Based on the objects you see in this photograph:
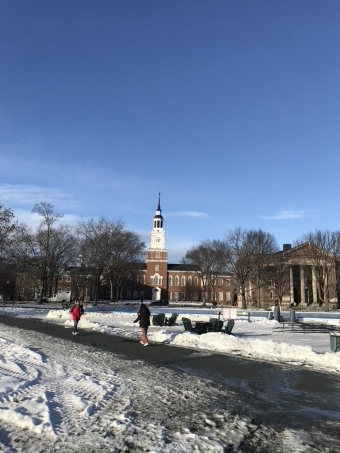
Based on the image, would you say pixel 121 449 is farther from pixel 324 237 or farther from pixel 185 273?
pixel 185 273

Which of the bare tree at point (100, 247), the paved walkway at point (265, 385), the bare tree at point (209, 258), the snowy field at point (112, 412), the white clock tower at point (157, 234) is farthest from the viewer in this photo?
the white clock tower at point (157, 234)

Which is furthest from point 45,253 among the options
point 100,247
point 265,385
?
point 265,385

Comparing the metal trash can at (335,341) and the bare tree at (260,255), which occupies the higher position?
the bare tree at (260,255)

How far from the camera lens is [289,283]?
73250 mm

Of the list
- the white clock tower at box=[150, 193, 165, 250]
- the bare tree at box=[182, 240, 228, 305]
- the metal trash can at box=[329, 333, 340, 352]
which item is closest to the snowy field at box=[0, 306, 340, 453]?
the metal trash can at box=[329, 333, 340, 352]

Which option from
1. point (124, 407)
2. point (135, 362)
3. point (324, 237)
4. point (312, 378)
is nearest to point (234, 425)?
point (124, 407)

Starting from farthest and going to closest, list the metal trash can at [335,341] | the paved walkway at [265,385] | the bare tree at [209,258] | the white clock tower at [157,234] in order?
the white clock tower at [157,234], the bare tree at [209,258], the metal trash can at [335,341], the paved walkway at [265,385]

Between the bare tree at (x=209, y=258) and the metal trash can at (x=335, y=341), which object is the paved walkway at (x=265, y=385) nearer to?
the metal trash can at (x=335, y=341)

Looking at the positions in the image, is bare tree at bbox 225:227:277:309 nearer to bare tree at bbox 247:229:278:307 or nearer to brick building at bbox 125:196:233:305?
bare tree at bbox 247:229:278:307

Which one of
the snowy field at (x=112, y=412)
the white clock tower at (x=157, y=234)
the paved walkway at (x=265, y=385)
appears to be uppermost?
the white clock tower at (x=157, y=234)

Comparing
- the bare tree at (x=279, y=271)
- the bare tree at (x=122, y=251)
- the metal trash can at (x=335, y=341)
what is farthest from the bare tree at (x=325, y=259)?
the metal trash can at (x=335, y=341)

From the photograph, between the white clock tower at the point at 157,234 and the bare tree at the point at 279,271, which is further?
the white clock tower at the point at 157,234

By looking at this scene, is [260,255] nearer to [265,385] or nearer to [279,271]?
[279,271]

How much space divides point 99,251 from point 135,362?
41270 millimetres
